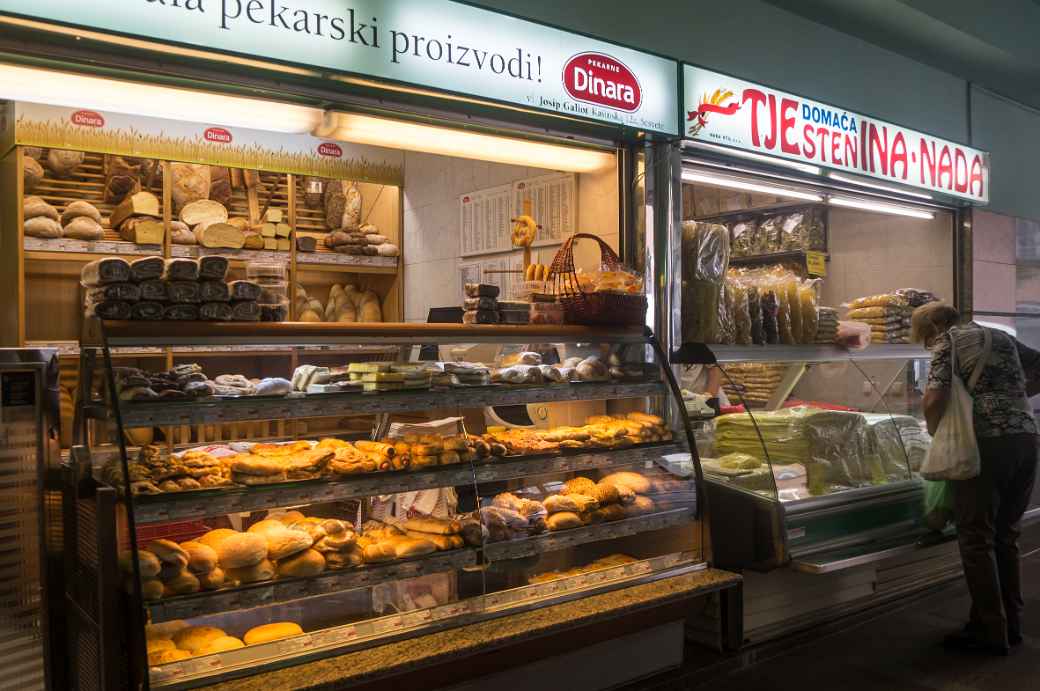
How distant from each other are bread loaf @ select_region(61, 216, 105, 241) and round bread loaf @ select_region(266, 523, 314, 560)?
301 centimetres

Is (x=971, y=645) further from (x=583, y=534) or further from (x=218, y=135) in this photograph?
(x=218, y=135)

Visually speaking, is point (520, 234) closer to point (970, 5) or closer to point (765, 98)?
point (765, 98)

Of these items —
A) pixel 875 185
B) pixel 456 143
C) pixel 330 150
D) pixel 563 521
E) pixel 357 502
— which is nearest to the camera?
pixel 357 502

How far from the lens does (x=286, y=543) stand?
3.03 meters

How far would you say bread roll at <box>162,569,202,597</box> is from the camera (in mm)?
2742

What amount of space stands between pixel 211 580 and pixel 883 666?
3.15 m

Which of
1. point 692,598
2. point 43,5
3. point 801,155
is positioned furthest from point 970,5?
point 43,5

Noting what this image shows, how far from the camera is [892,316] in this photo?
618 centimetres

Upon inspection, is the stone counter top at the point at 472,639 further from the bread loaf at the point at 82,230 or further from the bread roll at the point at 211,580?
the bread loaf at the point at 82,230

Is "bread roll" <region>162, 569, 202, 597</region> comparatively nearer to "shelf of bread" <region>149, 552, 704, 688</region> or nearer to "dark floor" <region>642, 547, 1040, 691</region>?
"shelf of bread" <region>149, 552, 704, 688</region>

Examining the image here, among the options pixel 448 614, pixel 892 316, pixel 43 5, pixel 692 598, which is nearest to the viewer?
pixel 43 5

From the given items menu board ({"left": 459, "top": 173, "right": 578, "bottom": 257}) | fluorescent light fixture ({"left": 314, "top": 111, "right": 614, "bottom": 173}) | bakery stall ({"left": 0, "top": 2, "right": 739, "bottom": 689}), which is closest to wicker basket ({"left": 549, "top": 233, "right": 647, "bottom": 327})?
bakery stall ({"left": 0, "top": 2, "right": 739, "bottom": 689})

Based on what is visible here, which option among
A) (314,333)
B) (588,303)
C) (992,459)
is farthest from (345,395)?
(992,459)

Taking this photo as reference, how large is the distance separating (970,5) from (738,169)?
110 inches
